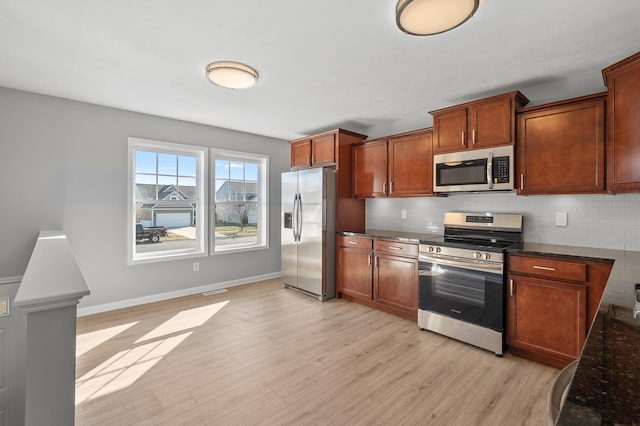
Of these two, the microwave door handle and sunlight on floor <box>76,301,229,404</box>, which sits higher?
the microwave door handle

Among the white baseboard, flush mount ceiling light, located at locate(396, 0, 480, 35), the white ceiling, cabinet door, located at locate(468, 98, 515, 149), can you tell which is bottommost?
the white baseboard

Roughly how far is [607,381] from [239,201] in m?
4.75

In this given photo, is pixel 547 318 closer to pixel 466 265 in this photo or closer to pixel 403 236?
pixel 466 265

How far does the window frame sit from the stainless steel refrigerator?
2.34 feet

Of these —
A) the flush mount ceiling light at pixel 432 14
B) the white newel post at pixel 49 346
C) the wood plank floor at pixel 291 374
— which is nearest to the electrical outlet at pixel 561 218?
the wood plank floor at pixel 291 374

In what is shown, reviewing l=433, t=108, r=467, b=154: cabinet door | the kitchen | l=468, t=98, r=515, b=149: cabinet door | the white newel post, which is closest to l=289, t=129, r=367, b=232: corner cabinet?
the kitchen

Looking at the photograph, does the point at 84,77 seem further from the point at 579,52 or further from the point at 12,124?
the point at 579,52

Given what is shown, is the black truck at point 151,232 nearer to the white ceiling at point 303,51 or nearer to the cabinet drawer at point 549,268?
the white ceiling at point 303,51

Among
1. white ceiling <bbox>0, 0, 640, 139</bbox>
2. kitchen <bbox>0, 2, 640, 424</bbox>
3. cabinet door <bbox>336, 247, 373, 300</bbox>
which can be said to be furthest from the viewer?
cabinet door <bbox>336, 247, 373, 300</bbox>

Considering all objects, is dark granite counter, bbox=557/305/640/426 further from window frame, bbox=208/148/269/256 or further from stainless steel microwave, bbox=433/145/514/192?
window frame, bbox=208/148/269/256

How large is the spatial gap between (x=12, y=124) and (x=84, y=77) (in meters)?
1.06

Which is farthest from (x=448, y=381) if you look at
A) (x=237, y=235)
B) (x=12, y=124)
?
(x=12, y=124)

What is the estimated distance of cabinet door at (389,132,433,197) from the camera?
3.56m

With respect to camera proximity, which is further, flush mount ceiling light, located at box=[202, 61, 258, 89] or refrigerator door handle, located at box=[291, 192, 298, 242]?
refrigerator door handle, located at box=[291, 192, 298, 242]
